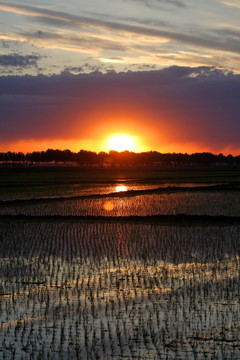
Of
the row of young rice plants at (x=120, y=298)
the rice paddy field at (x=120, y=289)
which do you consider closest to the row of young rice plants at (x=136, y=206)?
the rice paddy field at (x=120, y=289)

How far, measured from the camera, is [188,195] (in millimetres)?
32562

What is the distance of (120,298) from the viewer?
8578 millimetres

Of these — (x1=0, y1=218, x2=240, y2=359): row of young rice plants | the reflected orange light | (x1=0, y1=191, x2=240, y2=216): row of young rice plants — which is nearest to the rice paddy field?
(x1=0, y1=218, x2=240, y2=359): row of young rice plants

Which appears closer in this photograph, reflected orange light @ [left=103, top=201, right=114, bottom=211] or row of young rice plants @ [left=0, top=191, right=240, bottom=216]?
row of young rice plants @ [left=0, top=191, right=240, bottom=216]

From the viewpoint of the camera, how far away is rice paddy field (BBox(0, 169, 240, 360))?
21.2ft

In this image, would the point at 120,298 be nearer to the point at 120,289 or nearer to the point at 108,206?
the point at 120,289

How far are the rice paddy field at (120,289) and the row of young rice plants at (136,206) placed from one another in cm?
355

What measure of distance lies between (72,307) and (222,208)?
58.9ft

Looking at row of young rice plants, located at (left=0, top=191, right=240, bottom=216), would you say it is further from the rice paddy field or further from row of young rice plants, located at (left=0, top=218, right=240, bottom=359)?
row of young rice plants, located at (left=0, top=218, right=240, bottom=359)

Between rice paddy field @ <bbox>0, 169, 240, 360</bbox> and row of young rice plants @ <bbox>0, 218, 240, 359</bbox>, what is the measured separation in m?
0.01

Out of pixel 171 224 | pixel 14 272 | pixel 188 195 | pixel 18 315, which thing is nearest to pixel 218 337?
pixel 18 315

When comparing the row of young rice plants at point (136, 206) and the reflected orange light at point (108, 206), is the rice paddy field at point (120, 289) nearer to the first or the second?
the row of young rice plants at point (136, 206)

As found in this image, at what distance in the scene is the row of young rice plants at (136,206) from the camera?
77.3 ft

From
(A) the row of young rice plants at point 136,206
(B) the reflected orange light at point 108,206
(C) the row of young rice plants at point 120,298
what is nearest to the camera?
(C) the row of young rice plants at point 120,298
